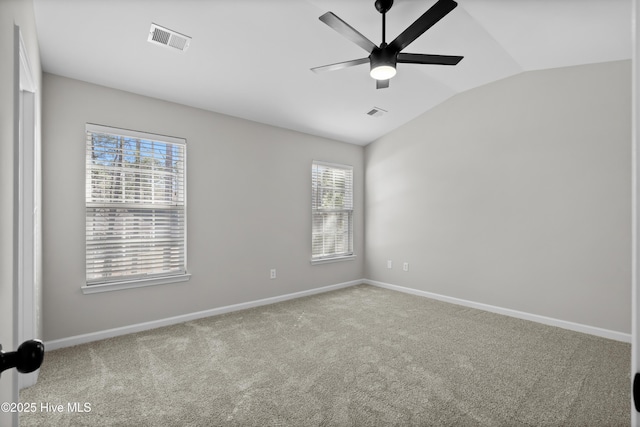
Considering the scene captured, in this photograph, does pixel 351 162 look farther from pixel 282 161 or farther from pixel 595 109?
pixel 595 109

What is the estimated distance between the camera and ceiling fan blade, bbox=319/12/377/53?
205 cm

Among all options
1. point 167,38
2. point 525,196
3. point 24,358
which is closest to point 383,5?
point 167,38

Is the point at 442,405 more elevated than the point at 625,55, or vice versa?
the point at 625,55

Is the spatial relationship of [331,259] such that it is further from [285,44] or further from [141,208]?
[285,44]

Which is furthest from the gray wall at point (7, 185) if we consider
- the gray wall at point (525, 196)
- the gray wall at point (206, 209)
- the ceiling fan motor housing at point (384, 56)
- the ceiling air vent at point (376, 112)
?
the gray wall at point (525, 196)

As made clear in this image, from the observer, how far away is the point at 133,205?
3.22 metres

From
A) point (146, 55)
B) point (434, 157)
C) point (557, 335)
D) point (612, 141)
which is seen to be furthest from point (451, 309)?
point (146, 55)

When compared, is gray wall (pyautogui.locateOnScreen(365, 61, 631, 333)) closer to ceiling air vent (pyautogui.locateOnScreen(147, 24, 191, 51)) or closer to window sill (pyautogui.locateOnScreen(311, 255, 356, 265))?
window sill (pyautogui.locateOnScreen(311, 255, 356, 265))

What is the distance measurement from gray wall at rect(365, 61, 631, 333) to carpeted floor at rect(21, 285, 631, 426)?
551mm

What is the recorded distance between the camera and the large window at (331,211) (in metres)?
4.95

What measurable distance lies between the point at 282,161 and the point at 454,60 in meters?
2.63

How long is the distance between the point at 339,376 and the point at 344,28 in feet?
8.25

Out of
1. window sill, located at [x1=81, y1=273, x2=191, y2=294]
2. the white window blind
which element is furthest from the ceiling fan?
window sill, located at [x1=81, y1=273, x2=191, y2=294]

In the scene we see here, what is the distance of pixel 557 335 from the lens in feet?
10.5
